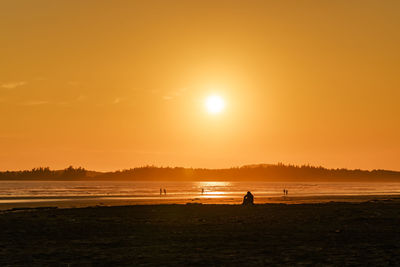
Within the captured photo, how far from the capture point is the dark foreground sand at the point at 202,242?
19094mm

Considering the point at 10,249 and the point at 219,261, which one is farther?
the point at 10,249

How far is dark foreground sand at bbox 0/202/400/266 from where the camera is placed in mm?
19094

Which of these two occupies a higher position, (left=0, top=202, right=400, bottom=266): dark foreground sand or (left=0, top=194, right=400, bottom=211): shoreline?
(left=0, top=194, right=400, bottom=211): shoreline

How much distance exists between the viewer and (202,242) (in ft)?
80.3

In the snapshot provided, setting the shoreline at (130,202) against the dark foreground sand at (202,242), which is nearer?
the dark foreground sand at (202,242)

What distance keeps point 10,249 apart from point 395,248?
17.0 metres

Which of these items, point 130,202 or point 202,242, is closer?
point 202,242

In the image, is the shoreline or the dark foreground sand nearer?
the dark foreground sand

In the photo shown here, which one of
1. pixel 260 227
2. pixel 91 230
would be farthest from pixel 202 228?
pixel 91 230

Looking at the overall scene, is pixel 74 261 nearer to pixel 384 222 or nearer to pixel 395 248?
pixel 395 248

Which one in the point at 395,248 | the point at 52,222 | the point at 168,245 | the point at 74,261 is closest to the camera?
the point at 74,261

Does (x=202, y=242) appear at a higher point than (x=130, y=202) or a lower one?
Result: lower

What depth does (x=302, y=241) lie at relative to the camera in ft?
80.2

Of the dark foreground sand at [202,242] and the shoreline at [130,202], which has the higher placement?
the shoreline at [130,202]
